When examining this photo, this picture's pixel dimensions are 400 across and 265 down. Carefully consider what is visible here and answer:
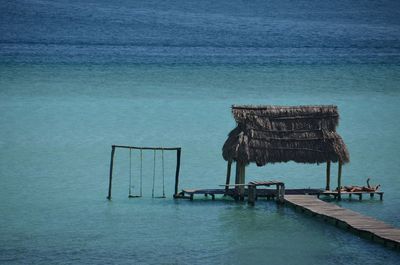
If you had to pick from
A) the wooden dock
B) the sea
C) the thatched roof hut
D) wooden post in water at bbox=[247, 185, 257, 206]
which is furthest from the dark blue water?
the wooden dock

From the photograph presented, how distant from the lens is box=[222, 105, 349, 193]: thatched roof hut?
35.1 meters

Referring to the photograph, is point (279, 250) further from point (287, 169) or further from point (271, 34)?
point (271, 34)

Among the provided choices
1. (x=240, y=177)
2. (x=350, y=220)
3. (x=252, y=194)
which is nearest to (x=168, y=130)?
(x=240, y=177)

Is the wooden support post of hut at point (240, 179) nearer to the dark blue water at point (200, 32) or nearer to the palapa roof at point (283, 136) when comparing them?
the palapa roof at point (283, 136)

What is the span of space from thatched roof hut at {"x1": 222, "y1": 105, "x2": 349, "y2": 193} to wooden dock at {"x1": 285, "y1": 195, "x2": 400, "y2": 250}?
134cm

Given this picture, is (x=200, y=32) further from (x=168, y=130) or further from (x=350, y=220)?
(x=350, y=220)

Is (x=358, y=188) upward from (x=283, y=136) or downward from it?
downward

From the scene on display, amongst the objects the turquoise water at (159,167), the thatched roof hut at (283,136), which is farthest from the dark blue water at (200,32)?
the thatched roof hut at (283,136)

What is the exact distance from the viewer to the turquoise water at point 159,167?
30.3 meters

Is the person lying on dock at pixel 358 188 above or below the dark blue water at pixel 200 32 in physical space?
below

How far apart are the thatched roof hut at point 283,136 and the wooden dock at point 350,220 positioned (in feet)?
4.41

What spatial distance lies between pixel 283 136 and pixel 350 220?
4.63 meters

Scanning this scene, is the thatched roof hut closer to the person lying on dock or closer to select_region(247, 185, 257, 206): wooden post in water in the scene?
select_region(247, 185, 257, 206): wooden post in water

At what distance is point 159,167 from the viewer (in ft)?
138
